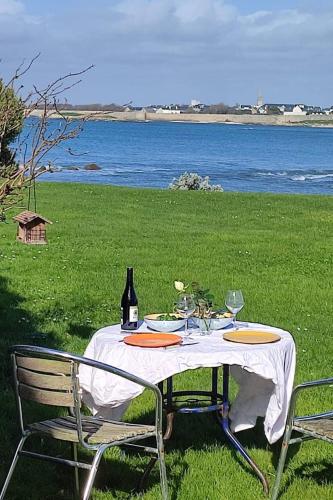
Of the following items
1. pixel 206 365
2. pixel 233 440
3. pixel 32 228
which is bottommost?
pixel 32 228

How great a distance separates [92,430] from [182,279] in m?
7.08

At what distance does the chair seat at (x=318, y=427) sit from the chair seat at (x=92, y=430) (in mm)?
795

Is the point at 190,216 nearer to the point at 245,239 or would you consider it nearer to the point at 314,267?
the point at 245,239

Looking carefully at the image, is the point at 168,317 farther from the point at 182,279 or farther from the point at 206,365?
the point at 182,279

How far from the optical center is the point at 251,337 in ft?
16.5

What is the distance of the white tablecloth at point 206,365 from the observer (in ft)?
15.4

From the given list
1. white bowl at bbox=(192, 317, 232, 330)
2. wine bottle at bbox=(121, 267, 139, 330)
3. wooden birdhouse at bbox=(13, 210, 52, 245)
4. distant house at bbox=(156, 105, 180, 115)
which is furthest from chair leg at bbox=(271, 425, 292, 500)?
distant house at bbox=(156, 105, 180, 115)

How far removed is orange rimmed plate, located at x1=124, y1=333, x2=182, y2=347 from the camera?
15.8ft

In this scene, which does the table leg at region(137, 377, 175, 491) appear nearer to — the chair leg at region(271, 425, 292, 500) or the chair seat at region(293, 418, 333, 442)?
the chair leg at region(271, 425, 292, 500)

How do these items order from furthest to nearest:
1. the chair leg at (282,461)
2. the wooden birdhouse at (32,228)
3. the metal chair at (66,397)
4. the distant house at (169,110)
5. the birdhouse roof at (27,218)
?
the distant house at (169,110) → the wooden birdhouse at (32,228) → the birdhouse roof at (27,218) → the chair leg at (282,461) → the metal chair at (66,397)

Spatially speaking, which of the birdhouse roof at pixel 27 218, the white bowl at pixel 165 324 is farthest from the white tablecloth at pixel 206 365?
the birdhouse roof at pixel 27 218

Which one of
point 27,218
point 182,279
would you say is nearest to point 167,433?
point 182,279

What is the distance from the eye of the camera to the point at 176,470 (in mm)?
5145

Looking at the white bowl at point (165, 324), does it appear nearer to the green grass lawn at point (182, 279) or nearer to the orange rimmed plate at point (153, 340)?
the orange rimmed plate at point (153, 340)
